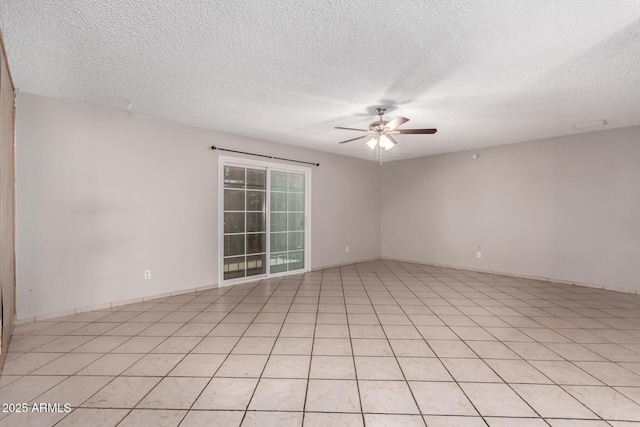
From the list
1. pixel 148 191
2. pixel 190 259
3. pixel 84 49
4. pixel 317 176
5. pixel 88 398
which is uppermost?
pixel 84 49

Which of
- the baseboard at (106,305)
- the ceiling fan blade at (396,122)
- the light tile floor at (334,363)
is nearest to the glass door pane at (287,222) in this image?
the baseboard at (106,305)

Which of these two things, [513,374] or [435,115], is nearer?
[513,374]

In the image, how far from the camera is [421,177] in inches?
253

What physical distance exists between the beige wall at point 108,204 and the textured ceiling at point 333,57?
0.35m

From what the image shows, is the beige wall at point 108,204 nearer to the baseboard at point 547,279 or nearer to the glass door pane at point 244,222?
the glass door pane at point 244,222

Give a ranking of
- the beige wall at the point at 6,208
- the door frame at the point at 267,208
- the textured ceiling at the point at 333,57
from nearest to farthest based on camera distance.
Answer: the textured ceiling at the point at 333,57
the beige wall at the point at 6,208
the door frame at the point at 267,208

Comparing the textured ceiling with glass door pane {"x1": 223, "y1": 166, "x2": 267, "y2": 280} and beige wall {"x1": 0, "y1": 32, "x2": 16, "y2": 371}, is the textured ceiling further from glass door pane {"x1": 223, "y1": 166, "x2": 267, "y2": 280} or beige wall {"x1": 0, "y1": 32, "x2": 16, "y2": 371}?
glass door pane {"x1": 223, "y1": 166, "x2": 267, "y2": 280}

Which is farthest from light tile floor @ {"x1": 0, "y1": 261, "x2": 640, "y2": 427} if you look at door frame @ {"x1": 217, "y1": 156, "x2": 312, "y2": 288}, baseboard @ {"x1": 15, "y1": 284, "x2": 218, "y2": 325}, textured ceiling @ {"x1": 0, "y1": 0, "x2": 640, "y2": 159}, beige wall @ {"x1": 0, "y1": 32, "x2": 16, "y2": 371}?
textured ceiling @ {"x1": 0, "y1": 0, "x2": 640, "y2": 159}

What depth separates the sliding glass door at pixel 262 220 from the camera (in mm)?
4586

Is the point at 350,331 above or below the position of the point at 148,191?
below

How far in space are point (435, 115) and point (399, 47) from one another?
1776 mm

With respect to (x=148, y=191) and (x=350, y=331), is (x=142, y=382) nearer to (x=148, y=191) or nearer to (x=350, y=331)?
(x=350, y=331)

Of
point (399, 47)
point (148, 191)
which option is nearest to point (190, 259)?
point (148, 191)

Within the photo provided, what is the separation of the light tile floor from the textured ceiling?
2465 millimetres
